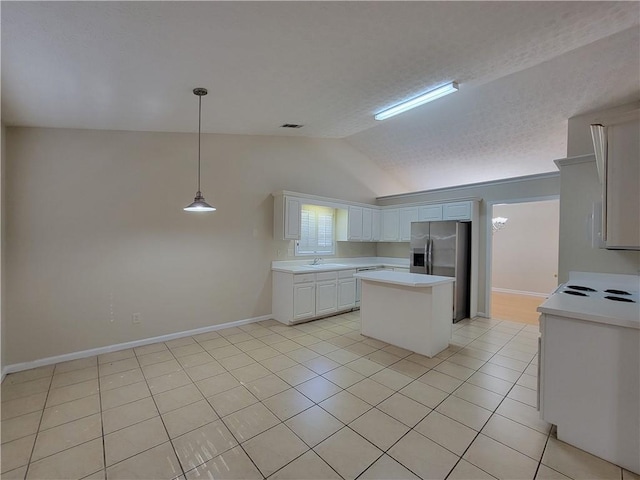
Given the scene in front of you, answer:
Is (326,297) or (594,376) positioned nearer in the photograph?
(594,376)

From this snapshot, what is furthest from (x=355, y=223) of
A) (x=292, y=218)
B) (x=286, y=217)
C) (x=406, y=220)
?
(x=286, y=217)

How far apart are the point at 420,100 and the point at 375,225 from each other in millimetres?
3405

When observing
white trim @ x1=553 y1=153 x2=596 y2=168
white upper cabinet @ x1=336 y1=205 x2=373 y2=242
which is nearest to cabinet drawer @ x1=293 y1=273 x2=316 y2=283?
white upper cabinet @ x1=336 y1=205 x2=373 y2=242

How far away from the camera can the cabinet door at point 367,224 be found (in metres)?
6.17

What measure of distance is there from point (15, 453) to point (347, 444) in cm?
220

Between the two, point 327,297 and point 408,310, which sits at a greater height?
point 408,310

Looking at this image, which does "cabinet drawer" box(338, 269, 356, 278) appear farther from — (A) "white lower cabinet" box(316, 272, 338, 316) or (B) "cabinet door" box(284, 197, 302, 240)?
(B) "cabinet door" box(284, 197, 302, 240)

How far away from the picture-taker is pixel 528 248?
7316 mm

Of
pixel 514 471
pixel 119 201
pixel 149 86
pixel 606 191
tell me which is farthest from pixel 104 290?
pixel 606 191

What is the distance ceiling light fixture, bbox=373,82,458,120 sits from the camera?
120 inches

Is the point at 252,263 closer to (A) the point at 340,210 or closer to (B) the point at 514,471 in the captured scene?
(A) the point at 340,210

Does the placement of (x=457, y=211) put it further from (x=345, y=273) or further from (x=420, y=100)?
(x=420, y=100)

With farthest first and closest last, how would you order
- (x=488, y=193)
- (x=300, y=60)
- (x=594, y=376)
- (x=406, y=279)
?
(x=488, y=193)
(x=406, y=279)
(x=300, y=60)
(x=594, y=376)

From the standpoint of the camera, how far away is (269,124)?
3980 millimetres
